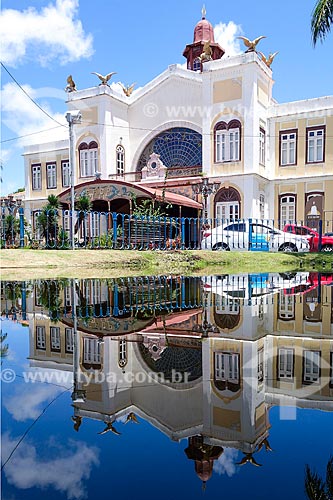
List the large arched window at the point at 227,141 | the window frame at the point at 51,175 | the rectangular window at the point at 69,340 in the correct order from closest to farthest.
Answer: the rectangular window at the point at 69,340 < the large arched window at the point at 227,141 < the window frame at the point at 51,175

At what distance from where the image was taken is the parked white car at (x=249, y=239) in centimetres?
1934

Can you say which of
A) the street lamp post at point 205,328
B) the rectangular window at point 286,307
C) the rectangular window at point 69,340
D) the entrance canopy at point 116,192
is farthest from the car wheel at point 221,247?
the rectangular window at point 69,340

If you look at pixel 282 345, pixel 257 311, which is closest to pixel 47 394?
pixel 282 345

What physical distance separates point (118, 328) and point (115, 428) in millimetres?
2583

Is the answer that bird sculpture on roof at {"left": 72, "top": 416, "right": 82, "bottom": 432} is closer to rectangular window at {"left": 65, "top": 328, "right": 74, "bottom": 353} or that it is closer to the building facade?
rectangular window at {"left": 65, "top": 328, "right": 74, "bottom": 353}

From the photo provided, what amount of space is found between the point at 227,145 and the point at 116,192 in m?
7.88

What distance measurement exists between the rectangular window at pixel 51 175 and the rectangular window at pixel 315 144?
18684 mm

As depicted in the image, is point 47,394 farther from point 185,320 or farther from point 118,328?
point 185,320

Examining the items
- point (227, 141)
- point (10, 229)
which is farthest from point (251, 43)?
point (10, 229)

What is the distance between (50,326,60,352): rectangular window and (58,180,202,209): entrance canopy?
1554 centimetres

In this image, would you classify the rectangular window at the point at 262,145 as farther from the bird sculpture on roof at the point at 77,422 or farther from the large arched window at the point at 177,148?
the bird sculpture on roof at the point at 77,422

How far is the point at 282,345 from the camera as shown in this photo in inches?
166

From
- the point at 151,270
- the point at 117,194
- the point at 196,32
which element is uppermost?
the point at 196,32

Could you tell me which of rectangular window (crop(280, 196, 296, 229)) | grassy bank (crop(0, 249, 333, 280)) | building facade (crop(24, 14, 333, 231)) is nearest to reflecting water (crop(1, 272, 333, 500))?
grassy bank (crop(0, 249, 333, 280))
